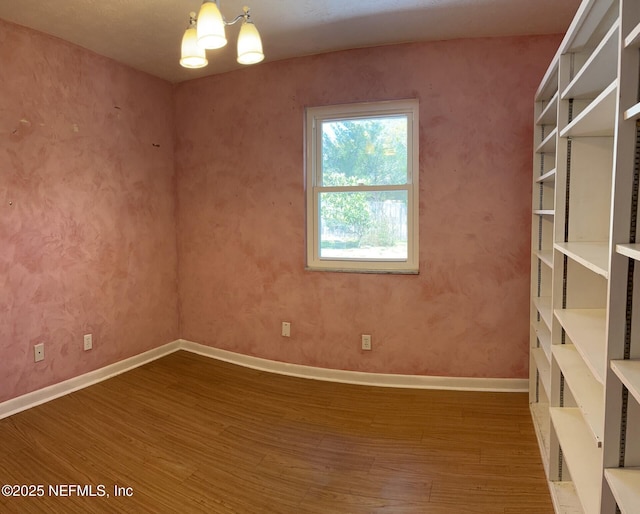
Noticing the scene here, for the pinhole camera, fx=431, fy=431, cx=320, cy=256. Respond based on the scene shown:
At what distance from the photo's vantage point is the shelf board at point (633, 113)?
1039 millimetres

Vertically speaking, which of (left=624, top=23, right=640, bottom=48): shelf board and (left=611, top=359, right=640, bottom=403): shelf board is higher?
(left=624, top=23, right=640, bottom=48): shelf board

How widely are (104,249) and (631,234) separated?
340 cm

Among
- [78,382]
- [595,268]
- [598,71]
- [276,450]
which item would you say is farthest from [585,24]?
[78,382]

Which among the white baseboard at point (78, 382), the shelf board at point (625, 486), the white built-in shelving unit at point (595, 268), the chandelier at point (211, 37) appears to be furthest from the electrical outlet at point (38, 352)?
the shelf board at point (625, 486)

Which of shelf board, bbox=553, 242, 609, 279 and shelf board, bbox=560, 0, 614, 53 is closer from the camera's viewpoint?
shelf board, bbox=553, 242, 609, 279

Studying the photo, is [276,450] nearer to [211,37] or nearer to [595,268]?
[595,268]

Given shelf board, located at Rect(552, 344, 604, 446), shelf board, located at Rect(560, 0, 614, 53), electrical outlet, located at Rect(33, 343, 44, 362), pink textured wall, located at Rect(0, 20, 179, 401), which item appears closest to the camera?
shelf board, located at Rect(552, 344, 604, 446)

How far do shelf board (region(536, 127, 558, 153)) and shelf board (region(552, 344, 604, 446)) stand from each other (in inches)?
41.1

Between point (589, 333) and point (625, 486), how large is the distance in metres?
0.61

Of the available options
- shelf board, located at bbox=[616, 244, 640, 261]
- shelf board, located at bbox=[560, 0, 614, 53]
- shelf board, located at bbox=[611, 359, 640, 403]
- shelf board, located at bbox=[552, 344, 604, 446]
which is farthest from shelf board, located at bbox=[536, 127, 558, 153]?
shelf board, located at bbox=[611, 359, 640, 403]

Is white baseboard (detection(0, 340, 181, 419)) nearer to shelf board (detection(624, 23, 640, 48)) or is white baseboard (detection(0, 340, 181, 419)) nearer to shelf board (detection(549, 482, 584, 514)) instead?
shelf board (detection(549, 482, 584, 514))

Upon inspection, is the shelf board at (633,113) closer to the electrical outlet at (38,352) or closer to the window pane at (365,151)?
the window pane at (365,151)

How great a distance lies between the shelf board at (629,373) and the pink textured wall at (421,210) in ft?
6.45

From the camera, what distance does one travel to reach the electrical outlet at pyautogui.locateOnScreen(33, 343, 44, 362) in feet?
9.73
